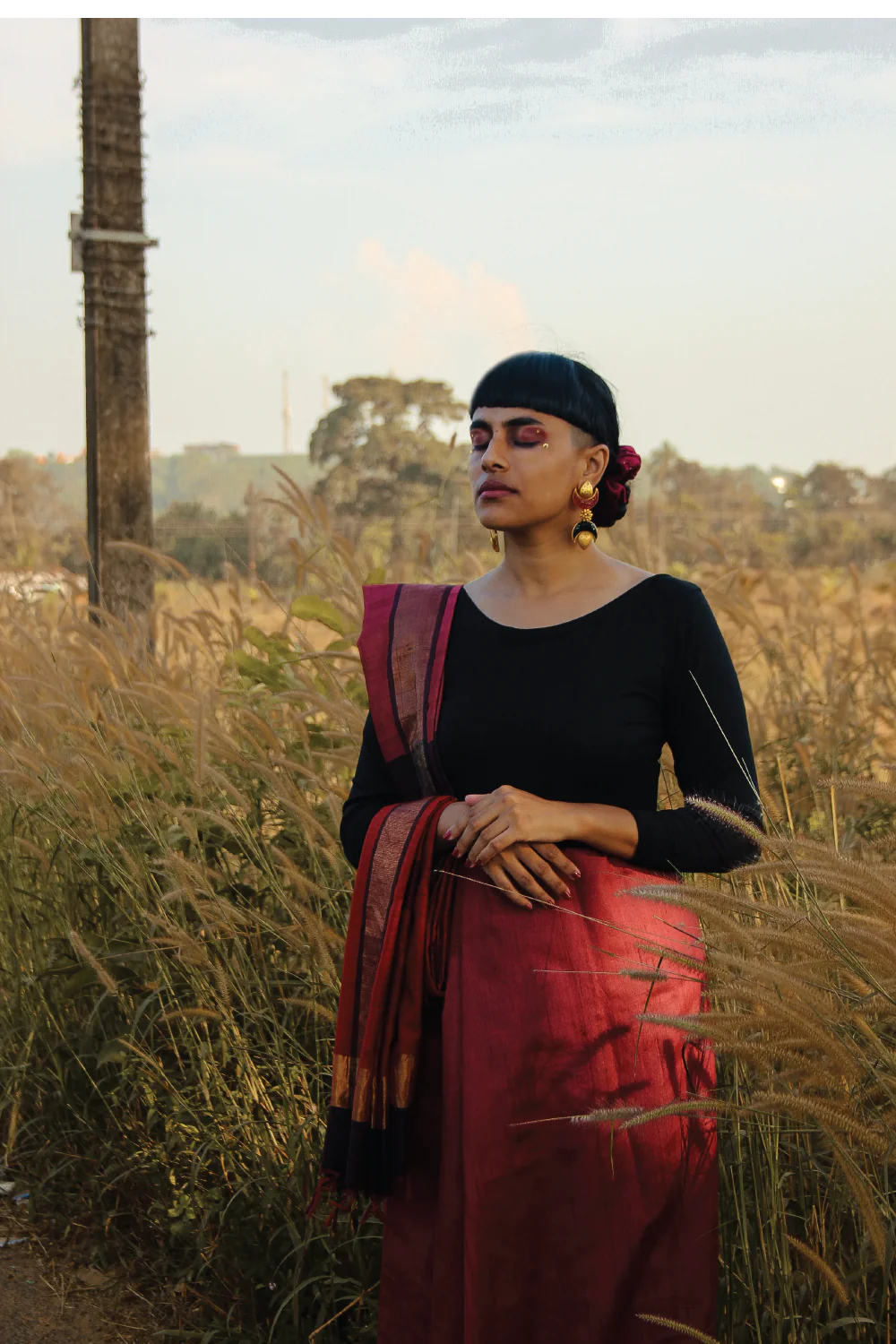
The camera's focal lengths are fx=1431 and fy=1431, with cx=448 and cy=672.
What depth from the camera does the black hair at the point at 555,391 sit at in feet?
7.22

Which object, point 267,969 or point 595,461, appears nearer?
point 595,461

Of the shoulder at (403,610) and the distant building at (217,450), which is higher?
the distant building at (217,450)

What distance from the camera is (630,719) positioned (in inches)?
84.4

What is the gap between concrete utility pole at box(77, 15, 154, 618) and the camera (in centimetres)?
712

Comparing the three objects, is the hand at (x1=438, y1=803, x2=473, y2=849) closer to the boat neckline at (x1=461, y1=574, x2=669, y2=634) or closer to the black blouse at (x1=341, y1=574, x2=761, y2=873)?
the black blouse at (x1=341, y1=574, x2=761, y2=873)

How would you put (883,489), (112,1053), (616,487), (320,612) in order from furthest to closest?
1. (883,489)
2. (320,612)
3. (112,1053)
4. (616,487)

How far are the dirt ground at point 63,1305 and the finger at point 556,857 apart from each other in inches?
71.1

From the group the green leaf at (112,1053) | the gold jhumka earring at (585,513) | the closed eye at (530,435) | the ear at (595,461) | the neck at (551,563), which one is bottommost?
the green leaf at (112,1053)

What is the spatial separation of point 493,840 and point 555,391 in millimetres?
696

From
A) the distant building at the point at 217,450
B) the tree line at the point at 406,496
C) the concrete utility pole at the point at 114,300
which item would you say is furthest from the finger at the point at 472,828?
the distant building at the point at 217,450

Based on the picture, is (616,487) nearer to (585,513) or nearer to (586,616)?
(585,513)

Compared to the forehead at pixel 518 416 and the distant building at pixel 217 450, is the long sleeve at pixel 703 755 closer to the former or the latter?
the forehead at pixel 518 416

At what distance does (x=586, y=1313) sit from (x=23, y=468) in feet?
165

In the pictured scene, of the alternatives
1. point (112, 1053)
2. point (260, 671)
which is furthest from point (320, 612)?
point (112, 1053)
